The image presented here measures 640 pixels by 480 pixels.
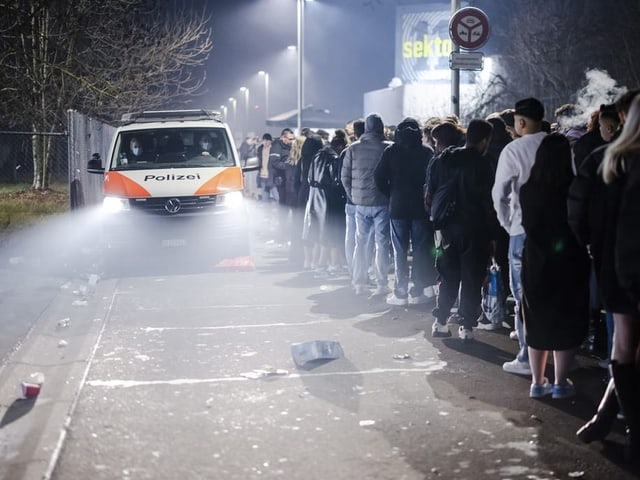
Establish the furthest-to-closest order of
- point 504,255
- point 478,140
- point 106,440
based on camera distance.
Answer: point 504,255 < point 478,140 < point 106,440

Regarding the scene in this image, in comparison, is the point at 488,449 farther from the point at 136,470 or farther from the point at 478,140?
the point at 478,140

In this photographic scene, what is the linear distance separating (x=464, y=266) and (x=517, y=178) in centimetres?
153

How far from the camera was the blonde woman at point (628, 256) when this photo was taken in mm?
4727

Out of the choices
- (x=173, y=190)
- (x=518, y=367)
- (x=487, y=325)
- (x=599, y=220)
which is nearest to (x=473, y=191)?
(x=487, y=325)

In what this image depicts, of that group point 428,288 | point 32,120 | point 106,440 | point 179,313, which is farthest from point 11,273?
point 32,120

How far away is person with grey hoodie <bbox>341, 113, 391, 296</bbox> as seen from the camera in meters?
10.8

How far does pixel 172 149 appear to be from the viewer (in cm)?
1396

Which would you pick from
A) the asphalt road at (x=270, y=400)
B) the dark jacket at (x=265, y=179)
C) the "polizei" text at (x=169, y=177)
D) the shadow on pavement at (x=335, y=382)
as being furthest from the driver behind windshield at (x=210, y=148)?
the shadow on pavement at (x=335, y=382)

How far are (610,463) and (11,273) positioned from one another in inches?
372

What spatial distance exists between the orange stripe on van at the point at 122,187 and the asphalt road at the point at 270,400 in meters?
2.81

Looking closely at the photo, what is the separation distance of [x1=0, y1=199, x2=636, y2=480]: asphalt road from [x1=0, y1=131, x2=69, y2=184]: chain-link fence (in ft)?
76.6

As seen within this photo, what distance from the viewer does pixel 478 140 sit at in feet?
→ 26.3

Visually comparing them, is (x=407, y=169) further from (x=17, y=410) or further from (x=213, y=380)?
(x=17, y=410)

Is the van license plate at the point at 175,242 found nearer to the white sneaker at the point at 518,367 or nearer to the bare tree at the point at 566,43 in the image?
the white sneaker at the point at 518,367
